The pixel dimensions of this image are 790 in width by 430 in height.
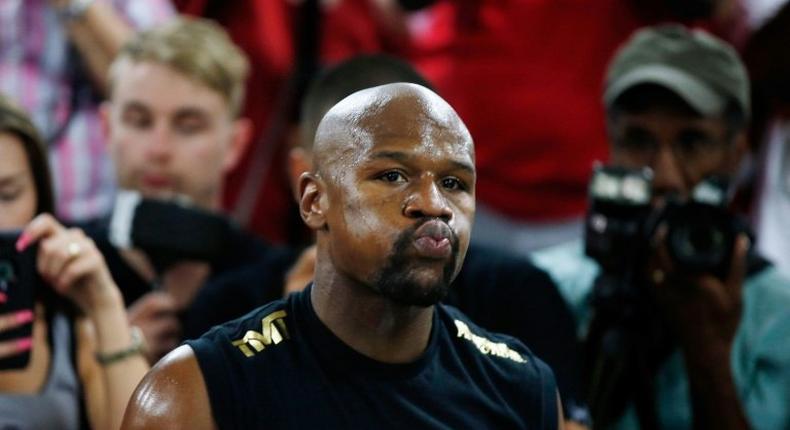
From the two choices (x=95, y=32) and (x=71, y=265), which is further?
(x=95, y=32)

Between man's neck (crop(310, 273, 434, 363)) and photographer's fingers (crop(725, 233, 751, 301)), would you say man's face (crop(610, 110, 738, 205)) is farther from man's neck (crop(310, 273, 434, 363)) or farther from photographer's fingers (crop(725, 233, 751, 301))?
man's neck (crop(310, 273, 434, 363))

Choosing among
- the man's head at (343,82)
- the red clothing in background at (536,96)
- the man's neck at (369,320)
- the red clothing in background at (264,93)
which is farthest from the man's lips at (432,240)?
the red clothing in background at (264,93)

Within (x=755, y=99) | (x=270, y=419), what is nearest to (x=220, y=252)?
(x=270, y=419)

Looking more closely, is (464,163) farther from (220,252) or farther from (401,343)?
(220,252)

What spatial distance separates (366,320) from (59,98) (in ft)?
6.93

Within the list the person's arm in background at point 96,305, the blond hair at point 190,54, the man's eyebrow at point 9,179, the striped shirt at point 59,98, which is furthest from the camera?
the striped shirt at point 59,98

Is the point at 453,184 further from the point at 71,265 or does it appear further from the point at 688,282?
the point at 688,282

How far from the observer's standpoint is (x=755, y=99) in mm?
4039

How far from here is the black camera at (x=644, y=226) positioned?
2820 mm

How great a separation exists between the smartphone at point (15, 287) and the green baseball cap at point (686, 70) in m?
1.54

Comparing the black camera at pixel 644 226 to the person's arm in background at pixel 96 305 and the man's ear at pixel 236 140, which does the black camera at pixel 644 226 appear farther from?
the man's ear at pixel 236 140

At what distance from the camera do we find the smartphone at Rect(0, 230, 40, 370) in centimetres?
239

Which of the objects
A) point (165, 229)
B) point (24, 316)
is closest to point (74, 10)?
point (165, 229)

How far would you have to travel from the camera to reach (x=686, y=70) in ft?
10.9
